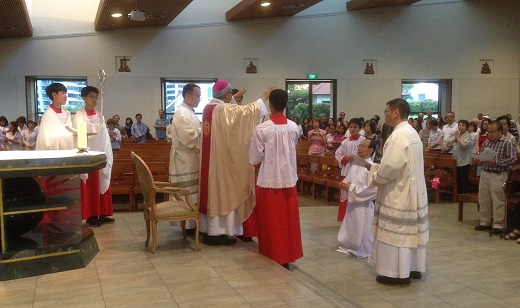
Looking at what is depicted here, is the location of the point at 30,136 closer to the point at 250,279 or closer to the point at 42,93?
the point at 42,93

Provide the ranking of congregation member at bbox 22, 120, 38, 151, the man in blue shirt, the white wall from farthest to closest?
the white wall
the man in blue shirt
congregation member at bbox 22, 120, 38, 151

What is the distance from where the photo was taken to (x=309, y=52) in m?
15.4

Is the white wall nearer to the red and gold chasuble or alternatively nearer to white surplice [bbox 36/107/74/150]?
white surplice [bbox 36/107/74/150]

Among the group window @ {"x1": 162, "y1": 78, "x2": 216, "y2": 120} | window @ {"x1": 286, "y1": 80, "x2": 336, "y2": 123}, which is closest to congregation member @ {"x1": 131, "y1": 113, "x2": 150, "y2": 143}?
window @ {"x1": 162, "y1": 78, "x2": 216, "y2": 120}

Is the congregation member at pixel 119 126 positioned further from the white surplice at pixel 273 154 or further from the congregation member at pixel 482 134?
the white surplice at pixel 273 154

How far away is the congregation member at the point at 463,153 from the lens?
28.8 feet

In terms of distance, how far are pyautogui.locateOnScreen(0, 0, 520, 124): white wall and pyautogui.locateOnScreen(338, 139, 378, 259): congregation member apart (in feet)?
33.0

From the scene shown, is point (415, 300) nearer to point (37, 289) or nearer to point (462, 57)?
point (37, 289)

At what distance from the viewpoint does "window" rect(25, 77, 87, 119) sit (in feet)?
46.4

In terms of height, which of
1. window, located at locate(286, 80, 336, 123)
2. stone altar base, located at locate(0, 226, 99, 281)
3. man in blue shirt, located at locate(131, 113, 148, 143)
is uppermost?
window, located at locate(286, 80, 336, 123)

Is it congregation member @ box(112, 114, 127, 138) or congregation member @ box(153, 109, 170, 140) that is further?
congregation member @ box(153, 109, 170, 140)

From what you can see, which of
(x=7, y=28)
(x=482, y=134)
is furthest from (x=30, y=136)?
(x=482, y=134)

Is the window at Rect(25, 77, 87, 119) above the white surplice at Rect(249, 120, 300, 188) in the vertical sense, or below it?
above

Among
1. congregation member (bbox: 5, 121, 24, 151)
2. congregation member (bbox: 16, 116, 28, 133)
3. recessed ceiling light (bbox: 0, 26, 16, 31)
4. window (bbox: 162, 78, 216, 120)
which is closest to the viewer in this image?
congregation member (bbox: 5, 121, 24, 151)
